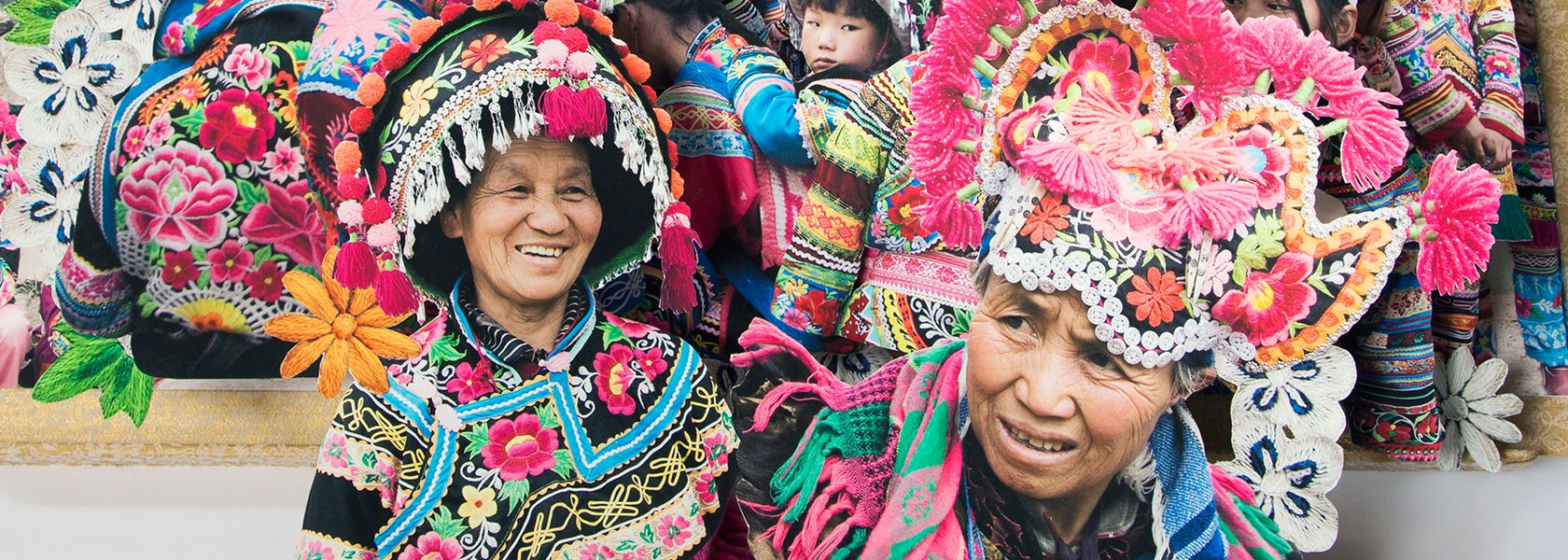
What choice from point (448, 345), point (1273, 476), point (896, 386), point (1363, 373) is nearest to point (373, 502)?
point (448, 345)

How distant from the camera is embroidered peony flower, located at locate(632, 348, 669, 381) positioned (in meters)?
1.66

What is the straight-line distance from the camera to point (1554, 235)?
1.95 metres

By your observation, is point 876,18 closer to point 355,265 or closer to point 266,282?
point 355,265

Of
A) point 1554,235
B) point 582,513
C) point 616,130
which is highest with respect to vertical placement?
point 616,130

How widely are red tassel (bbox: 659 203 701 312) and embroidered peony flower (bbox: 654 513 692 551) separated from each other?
29 centimetres

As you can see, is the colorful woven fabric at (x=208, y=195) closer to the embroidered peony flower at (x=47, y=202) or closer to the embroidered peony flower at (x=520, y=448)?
the embroidered peony flower at (x=47, y=202)

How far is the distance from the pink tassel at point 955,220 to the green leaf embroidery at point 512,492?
0.64 m

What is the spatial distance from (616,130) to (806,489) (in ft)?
1.75

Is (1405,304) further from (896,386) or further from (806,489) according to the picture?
(806,489)

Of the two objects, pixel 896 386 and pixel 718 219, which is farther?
pixel 718 219

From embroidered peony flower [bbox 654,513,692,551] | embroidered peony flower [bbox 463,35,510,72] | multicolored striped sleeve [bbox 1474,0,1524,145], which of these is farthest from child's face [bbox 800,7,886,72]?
multicolored striped sleeve [bbox 1474,0,1524,145]

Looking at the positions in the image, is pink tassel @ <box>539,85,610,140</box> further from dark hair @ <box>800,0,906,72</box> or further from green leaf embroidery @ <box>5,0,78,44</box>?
green leaf embroidery @ <box>5,0,78,44</box>

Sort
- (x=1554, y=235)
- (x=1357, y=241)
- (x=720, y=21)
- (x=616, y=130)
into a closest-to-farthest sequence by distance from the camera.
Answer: (x=1357, y=241), (x=616, y=130), (x=720, y=21), (x=1554, y=235)

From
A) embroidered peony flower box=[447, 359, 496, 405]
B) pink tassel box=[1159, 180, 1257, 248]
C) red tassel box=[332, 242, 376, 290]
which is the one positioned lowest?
embroidered peony flower box=[447, 359, 496, 405]
